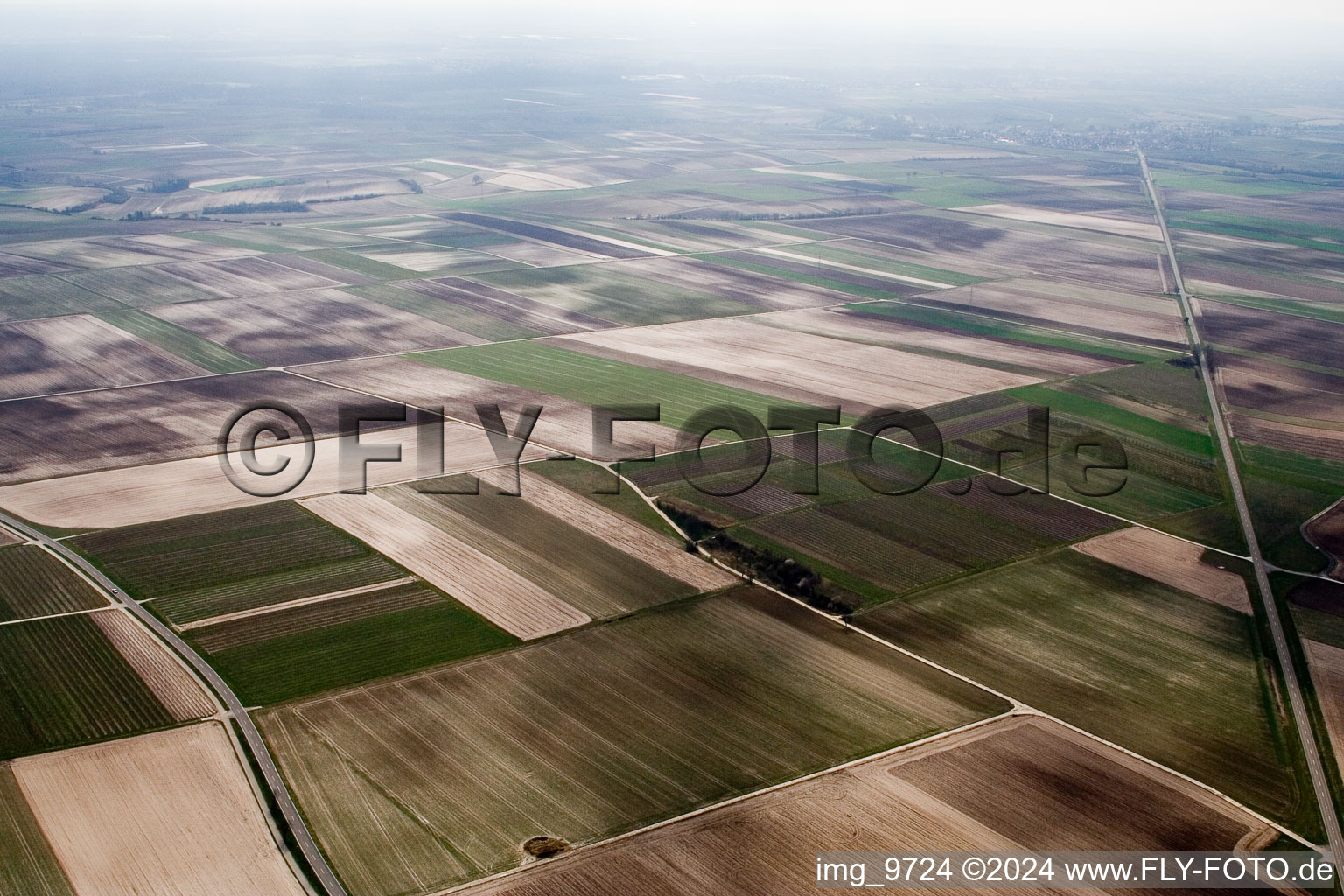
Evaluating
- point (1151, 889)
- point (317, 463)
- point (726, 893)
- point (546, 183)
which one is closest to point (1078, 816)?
point (1151, 889)

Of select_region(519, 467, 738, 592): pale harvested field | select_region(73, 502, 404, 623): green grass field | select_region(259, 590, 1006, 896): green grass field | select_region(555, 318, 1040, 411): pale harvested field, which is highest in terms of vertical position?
select_region(555, 318, 1040, 411): pale harvested field

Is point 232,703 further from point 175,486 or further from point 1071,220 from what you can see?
point 1071,220

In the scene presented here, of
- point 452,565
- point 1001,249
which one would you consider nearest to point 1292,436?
point 452,565

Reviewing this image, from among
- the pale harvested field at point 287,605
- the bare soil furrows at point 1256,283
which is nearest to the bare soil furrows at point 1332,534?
the pale harvested field at point 287,605

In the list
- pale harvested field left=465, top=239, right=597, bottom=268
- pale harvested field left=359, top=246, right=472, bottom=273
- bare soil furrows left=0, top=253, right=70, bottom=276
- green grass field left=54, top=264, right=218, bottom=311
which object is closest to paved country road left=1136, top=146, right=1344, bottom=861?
pale harvested field left=465, top=239, right=597, bottom=268

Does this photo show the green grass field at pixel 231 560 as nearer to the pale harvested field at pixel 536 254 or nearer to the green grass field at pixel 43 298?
the green grass field at pixel 43 298

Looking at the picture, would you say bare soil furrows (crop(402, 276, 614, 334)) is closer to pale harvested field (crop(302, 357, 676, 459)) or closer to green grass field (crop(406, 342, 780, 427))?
green grass field (crop(406, 342, 780, 427))

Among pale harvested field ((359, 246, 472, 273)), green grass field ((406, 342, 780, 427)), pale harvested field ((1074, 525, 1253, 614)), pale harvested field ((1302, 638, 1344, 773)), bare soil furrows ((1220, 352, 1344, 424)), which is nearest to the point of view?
pale harvested field ((1302, 638, 1344, 773))
